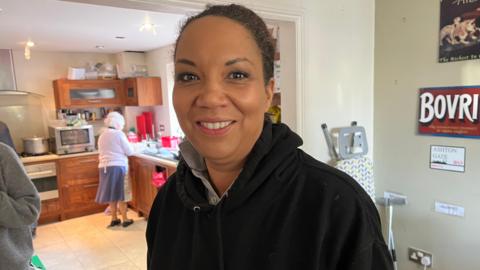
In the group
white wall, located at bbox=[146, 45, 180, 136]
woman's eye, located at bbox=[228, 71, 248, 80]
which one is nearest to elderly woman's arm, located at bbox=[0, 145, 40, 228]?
woman's eye, located at bbox=[228, 71, 248, 80]

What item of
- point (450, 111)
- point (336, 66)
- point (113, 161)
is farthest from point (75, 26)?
point (450, 111)

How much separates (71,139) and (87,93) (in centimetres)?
71

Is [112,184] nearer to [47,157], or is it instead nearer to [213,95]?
[47,157]

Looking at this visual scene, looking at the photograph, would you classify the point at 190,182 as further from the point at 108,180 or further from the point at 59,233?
the point at 59,233

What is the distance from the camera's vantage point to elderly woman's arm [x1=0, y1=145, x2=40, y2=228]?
142 centimetres

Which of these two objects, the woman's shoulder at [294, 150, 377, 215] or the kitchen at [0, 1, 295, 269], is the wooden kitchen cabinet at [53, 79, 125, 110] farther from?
the woman's shoulder at [294, 150, 377, 215]

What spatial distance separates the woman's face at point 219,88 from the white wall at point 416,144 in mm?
1713

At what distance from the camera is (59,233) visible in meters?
4.19

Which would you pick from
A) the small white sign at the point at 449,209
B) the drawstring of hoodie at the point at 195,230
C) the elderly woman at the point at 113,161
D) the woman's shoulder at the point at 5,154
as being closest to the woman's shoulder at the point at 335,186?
the drawstring of hoodie at the point at 195,230

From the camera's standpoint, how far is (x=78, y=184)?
4.63 meters

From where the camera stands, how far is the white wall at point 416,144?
6.53 feet

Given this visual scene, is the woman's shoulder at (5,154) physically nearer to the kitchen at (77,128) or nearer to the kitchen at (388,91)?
the kitchen at (388,91)

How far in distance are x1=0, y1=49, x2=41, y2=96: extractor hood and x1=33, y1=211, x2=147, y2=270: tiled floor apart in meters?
1.82

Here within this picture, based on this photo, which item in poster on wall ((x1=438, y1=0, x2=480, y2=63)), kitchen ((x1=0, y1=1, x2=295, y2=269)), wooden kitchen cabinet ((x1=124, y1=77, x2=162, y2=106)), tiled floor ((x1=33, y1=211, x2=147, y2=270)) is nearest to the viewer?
poster on wall ((x1=438, y1=0, x2=480, y2=63))
